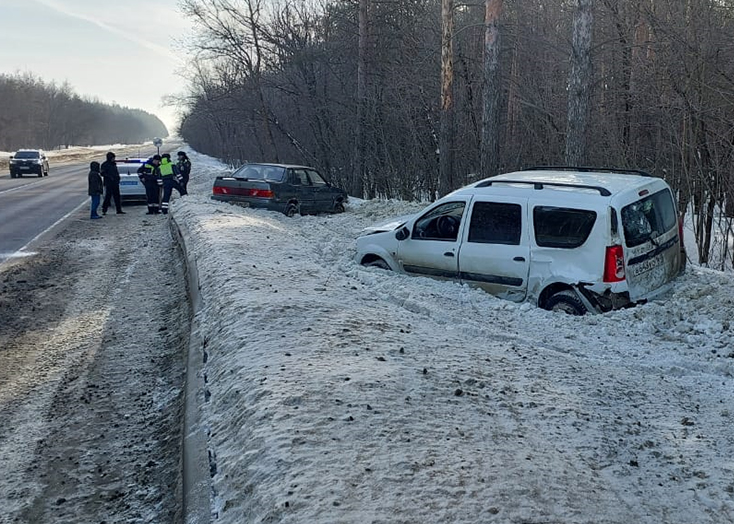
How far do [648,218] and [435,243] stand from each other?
2.62m

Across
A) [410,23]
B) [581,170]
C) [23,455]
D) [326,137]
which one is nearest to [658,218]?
[581,170]

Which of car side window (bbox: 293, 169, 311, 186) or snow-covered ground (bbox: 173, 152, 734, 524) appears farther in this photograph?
car side window (bbox: 293, 169, 311, 186)

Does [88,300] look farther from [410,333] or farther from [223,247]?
[410,333]

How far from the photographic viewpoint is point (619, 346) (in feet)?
20.9

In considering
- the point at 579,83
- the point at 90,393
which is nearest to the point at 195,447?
the point at 90,393

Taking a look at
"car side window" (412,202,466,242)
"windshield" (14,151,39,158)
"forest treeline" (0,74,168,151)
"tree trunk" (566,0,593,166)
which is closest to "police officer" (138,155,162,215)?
"tree trunk" (566,0,593,166)

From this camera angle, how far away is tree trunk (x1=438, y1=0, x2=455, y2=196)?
1762 cm

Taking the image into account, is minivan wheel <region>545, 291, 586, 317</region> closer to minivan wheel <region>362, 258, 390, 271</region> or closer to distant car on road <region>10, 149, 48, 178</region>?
minivan wheel <region>362, 258, 390, 271</region>

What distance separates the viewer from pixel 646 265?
24.5ft

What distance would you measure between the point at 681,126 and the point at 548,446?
35.4 ft

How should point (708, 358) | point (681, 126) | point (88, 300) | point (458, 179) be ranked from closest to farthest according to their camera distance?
point (708, 358) < point (88, 300) < point (681, 126) < point (458, 179)

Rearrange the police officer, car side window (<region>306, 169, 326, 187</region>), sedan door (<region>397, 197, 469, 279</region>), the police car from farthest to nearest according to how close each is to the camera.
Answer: the police car < the police officer < car side window (<region>306, 169, 326, 187</region>) < sedan door (<region>397, 197, 469, 279</region>)

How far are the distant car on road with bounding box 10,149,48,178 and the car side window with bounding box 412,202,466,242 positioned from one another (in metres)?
36.1

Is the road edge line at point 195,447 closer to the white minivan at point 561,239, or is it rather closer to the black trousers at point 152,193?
the white minivan at point 561,239
